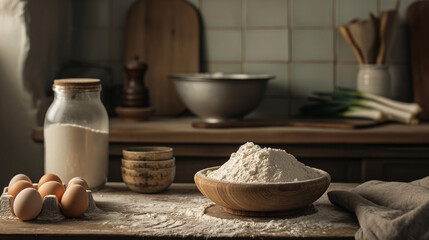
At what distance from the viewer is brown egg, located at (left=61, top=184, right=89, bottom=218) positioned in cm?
108

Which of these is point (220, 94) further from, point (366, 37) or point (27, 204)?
point (27, 204)

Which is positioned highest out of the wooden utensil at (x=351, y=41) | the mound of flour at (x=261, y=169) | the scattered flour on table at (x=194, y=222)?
the wooden utensil at (x=351, y=41)

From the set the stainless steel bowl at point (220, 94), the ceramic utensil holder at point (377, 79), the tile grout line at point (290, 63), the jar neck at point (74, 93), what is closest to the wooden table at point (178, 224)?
the jar neck at point (74, 93)

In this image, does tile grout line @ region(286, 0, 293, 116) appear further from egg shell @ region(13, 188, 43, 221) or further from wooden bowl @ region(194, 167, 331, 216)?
egg shell @ region(13, 188, 43, 221)

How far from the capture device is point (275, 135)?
2.08m

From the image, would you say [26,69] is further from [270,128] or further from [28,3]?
[270,128]

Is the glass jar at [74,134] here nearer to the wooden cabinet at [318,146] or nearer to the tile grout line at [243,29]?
the wooden cabinet at [318,146]

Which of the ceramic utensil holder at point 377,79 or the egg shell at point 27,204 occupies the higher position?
the ceramic utensil holder at point 377,79

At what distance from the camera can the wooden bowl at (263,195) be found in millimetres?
1045

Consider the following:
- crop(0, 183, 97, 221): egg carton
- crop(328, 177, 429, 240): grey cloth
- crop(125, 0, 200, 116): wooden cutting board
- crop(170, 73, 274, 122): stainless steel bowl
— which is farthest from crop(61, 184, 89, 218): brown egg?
crop(125, 0, 200, 116): wooden cutting board

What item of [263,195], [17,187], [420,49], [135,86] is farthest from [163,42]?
[263,195]

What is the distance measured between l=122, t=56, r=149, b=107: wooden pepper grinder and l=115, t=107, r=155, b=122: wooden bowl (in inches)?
1.3

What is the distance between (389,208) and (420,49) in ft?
5.49

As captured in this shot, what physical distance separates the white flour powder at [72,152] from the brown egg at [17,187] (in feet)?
0.66
